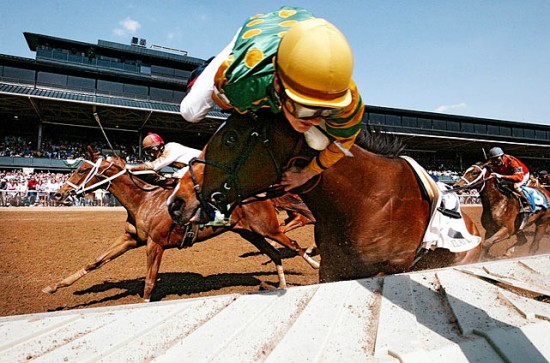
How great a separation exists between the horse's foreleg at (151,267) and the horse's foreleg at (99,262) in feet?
1.63

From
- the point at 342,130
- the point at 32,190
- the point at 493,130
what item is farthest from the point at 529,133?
the point at 342,130

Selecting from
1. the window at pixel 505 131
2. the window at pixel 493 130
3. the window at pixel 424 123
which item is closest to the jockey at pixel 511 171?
the window at pixel 424 123

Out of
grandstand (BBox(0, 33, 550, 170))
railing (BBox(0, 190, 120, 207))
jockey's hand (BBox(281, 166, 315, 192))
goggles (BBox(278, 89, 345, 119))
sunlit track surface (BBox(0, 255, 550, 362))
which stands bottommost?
railing (BBox(0, 190, 120, 207))

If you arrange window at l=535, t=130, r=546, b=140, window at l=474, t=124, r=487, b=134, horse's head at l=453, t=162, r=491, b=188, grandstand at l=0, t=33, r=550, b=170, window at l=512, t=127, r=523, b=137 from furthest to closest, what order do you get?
window at l=535, t=130, r=546, b=140, window at l=512, t=127, r=523, b=137, window at l=474, t=124, r=487, b=134, grandstand at l=0, t=33, r=550, b=170, horse's head at l=453, t=162, r=491, b=188

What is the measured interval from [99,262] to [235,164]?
13.9 ft

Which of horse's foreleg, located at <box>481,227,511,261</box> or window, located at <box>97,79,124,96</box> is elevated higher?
window, located at <box>97,79,124,96</box>

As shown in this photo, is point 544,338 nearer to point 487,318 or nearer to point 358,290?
point 487,318

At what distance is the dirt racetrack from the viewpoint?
5.03 metres

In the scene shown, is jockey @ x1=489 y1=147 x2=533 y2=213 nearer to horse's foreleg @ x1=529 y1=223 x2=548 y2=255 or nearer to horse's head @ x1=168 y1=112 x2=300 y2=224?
horse's foreleg @ x1=529 y1=223 x2=548 y2=255

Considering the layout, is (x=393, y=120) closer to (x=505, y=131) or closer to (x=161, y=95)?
(x=505, y=131)

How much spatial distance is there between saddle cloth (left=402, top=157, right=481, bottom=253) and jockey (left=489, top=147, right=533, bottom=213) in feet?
19.5

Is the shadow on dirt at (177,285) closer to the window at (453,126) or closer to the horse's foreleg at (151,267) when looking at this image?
the horse's foreleg at (151,267)

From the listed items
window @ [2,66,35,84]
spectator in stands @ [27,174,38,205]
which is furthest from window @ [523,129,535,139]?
window @ [2,66,35,84]

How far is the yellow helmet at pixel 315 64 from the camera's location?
4.93 ft
